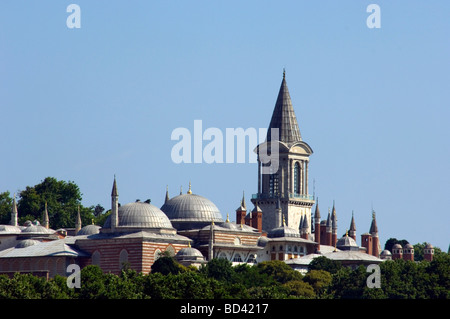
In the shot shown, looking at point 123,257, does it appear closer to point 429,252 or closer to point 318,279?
point 318,279

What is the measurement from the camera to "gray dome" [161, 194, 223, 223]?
11897 centimetres

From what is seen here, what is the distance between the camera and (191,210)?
392 ft

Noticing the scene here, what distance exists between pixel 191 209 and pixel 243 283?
19.7 m

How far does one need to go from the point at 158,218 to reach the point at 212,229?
4721mm

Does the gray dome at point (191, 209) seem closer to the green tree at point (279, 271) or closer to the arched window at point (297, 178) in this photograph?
the green tree at point (279, 271)

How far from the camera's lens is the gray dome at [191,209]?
4684 inches

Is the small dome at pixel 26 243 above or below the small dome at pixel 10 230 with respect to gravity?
below

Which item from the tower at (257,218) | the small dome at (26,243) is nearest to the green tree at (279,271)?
the tower at (257,218)

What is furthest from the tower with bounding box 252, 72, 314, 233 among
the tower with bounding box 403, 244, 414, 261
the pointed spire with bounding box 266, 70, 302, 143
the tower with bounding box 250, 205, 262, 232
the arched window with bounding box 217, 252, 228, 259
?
the arched window with bounding box 217, 252, 228, 259

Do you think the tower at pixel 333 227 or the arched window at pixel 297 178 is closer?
the tower at pixel 333 227

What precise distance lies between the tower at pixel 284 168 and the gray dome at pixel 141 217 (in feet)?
85.9
